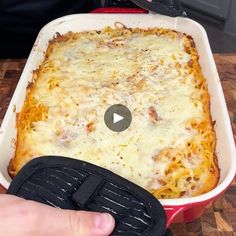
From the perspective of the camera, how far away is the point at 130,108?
3.25ft

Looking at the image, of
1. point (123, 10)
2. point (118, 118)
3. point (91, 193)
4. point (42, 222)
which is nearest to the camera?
point (42, 222)

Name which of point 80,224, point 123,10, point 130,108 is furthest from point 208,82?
point 80,224

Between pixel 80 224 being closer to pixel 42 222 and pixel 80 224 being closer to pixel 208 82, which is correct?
pixel 42 222

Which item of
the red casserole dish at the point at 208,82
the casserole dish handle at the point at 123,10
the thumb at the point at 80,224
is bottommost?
the red casserole dish at the point at 208,82

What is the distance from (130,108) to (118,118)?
44mm

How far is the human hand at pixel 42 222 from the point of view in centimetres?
50

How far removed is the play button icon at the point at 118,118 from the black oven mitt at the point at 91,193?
273 mm

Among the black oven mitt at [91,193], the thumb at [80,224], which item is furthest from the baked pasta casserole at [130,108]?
the thumb at [80,224]

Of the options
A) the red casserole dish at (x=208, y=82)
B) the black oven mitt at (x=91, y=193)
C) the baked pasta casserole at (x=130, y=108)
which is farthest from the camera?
the baked pasta casserole at (x=130, y=108)

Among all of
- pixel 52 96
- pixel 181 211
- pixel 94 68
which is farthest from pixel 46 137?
pixel 181 211

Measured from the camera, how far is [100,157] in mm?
887

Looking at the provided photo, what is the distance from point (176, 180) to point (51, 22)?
2.15 feet

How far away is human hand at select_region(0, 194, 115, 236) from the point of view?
0.50 meters

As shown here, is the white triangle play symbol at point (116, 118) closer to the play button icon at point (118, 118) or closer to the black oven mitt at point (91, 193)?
the play button icon at point (118, 118)
